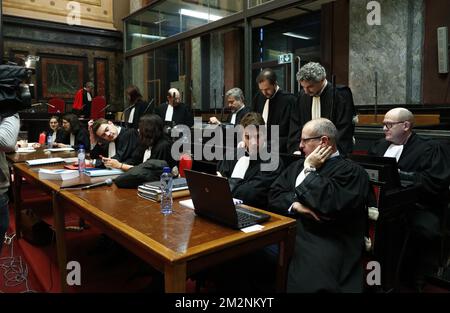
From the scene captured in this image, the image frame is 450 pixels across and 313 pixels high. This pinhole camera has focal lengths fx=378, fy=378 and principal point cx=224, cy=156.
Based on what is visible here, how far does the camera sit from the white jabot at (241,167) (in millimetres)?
2592

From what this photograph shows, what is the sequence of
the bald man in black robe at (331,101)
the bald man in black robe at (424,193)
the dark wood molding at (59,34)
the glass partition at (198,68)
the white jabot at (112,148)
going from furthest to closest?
the glass partition at (198,68)
the dark wood molding at (59,34)
the white jabot at (112,148)
the bald man in black robe at (331,101)
the bald man in black robe at (424,193)

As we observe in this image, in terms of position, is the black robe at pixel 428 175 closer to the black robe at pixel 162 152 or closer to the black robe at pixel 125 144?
the black robe at pixel 162 152

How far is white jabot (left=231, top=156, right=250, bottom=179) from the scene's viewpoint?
102 inches

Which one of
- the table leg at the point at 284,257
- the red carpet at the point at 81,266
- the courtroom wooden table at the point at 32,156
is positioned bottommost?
the red carpet at the point at 81,266

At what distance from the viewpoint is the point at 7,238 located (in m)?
3.77

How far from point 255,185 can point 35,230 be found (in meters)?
2.28

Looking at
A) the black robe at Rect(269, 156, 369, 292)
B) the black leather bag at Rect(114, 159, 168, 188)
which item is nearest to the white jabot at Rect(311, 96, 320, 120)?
the black robe at Rect(269, 156, 369, 292)

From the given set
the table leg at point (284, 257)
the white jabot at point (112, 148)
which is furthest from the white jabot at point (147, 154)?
the table leg at point (284, 257)

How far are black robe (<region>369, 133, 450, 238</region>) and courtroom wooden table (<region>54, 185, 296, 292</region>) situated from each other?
1.31m

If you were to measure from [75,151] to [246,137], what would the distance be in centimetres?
284

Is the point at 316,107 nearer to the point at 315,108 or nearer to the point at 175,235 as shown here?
the point at 315,108

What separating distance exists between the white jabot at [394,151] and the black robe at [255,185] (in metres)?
1.00

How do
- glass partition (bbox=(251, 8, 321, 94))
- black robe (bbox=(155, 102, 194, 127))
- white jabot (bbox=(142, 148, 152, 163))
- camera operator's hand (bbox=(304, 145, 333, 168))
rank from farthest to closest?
1. glass partition (bbox=(251, 8, 321, 94))
2. black robe (bbox=(155, 102, 194, 127))
3. white jabot (bbox=(142, 148, 152, 163))
4. camera operator's hand (bbox=(304, 145, 333, 168))

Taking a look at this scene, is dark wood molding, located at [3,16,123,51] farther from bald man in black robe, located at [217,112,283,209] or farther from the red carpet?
bald man in black robe, located at [217,112,283,209]
